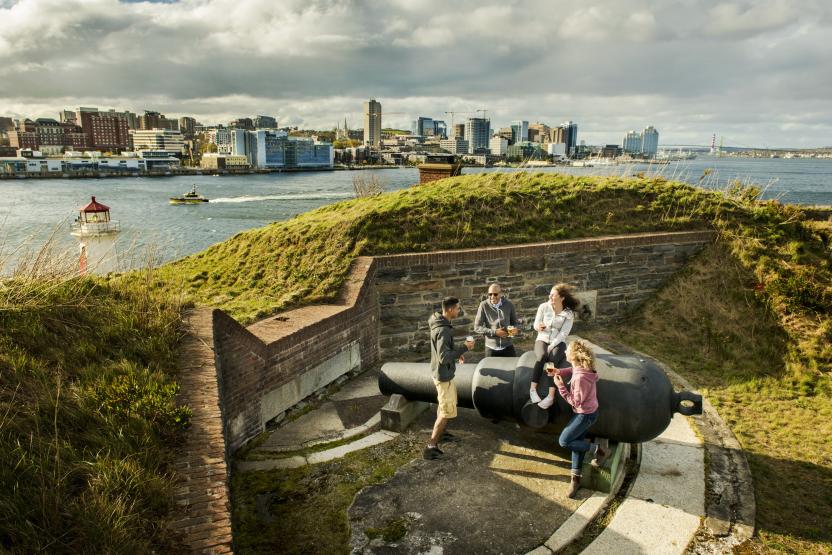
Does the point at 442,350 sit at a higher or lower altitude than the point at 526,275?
higher

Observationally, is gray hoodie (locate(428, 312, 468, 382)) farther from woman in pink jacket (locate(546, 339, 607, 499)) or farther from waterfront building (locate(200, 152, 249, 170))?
waterfront building (locate(200, 152, 249, 170))

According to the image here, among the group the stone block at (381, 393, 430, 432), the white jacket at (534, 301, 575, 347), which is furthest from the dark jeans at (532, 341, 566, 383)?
the stone block at (381, 393, 430, 432)

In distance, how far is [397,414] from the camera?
6.63 metres

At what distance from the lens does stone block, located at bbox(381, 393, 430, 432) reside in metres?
6.66

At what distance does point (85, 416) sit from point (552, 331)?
15.1 ft

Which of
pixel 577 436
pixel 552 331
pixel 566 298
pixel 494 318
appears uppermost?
pixel 566 298

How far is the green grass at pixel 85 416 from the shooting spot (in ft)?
10.5

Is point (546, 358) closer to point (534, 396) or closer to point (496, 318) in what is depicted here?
point (534, 396)

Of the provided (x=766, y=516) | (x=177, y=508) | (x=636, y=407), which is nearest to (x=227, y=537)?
(x=177, y=508)

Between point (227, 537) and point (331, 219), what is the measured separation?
8.66 metres

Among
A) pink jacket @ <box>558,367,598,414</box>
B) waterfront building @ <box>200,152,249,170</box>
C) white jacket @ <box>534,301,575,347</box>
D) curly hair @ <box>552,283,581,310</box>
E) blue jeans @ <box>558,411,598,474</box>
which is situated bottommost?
blue jeans @ <box>558,411,598,474</box>

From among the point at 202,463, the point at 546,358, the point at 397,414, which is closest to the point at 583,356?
the point at 546,358

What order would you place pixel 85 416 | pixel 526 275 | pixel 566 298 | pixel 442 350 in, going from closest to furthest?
1. pixel 85 416
2. pixel 442 350
3. pixel 566 298
4. pixel 526 275

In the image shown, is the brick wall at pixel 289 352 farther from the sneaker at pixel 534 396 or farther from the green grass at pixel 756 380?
the green grass at pixel 756 380
